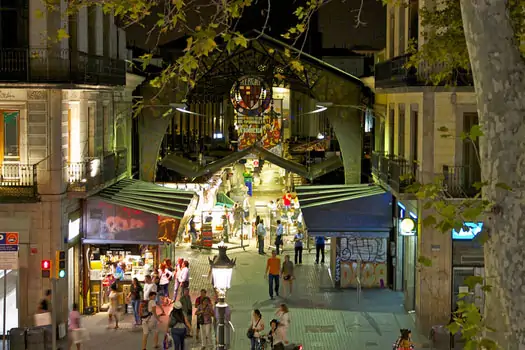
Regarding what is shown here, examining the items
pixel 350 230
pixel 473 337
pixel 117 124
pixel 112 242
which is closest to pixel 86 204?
pixel 112 242

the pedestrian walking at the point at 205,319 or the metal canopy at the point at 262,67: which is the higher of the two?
the metal canopy at the point at 262,67

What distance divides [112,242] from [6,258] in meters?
5.75

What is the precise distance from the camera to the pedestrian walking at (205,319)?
2481 centimetres

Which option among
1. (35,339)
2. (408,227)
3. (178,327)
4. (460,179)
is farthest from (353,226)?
(35,339)

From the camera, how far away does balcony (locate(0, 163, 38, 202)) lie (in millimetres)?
25828

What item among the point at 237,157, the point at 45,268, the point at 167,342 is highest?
the point at 237,157

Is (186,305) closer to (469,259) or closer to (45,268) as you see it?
(45,268)

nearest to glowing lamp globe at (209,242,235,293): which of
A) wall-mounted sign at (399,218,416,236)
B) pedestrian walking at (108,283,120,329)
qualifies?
pedestrian walking at (108,283,120,329)

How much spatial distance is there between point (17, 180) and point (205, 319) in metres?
5.81

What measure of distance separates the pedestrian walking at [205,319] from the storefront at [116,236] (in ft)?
14.2

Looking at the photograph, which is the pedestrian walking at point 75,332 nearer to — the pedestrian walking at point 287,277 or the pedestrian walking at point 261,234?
the pedestrian walking at point 287,277

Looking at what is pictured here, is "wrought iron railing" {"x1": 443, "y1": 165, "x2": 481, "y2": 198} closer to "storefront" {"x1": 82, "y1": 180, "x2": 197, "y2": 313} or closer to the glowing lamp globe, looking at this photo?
"storefront" {"x1": 82, "y1": 180, "x2": 197, "y2": 313}

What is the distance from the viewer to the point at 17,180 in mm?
26141

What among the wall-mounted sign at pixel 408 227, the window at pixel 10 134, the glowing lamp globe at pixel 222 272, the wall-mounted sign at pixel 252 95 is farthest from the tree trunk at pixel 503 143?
the wall-mounted sign at pixel 252 95
